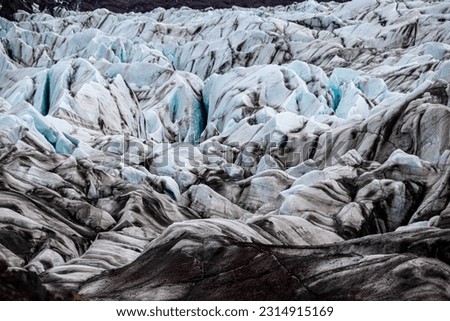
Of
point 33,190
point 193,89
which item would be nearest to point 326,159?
point 33,190

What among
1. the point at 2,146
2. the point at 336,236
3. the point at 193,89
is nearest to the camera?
the point at 336,236

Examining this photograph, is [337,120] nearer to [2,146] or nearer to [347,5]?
[2,146]

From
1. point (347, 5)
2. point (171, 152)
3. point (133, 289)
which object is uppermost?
point (133, 289)

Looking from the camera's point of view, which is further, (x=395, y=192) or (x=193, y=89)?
(x=193, y=89)

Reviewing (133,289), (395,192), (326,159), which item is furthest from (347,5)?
(133,289)

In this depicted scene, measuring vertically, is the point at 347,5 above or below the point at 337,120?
below
